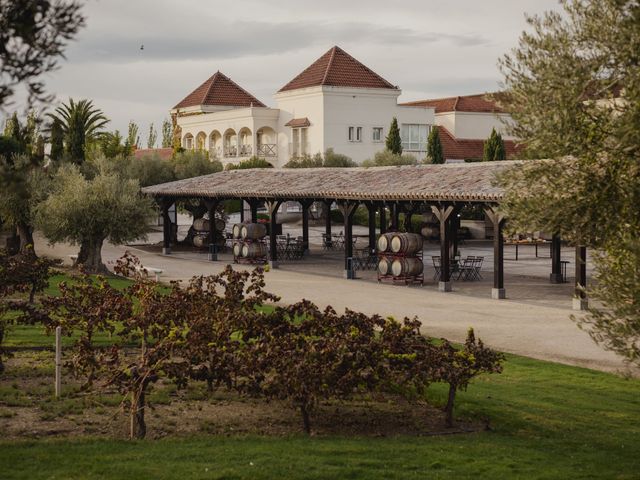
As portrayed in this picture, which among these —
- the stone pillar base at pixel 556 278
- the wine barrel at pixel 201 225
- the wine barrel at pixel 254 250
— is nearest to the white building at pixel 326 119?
the wine barrel at pixel 201 225

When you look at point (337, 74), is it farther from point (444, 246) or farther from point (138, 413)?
point (138, 413)

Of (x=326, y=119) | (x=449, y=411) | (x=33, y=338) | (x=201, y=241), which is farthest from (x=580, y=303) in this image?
(x=326, y=119)

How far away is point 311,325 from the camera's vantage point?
1156cm

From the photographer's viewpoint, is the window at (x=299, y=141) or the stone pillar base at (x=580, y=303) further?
the window at (x=299, y=141)

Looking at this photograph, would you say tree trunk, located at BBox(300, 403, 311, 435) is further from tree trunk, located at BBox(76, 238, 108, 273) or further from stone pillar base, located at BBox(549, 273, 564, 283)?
tree trunk, located at BBox(76, 238, 108, 273)

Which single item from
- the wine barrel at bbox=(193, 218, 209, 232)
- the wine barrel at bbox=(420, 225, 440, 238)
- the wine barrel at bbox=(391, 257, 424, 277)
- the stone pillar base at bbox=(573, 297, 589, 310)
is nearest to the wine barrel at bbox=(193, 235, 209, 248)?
the wine barrel at bbox=(193, 218, 209, 232)

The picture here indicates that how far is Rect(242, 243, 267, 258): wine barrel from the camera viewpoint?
34.4 meters

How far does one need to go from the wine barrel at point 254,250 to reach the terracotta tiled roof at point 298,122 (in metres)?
27.9

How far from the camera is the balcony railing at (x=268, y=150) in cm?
6450

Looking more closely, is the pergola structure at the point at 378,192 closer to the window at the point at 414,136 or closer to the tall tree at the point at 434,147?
the tall tree at the point at 434,147

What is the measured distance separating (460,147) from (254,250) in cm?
3396

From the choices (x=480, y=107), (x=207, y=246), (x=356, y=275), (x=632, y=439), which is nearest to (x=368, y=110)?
(x=480, y=107)

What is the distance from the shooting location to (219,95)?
72625 mm

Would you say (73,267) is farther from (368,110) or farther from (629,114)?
(368,110)
